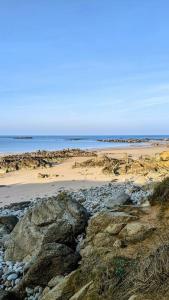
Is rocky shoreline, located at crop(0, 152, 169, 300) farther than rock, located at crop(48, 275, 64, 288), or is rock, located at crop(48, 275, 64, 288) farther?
rock, located at crop(48, 275, 64, 288)

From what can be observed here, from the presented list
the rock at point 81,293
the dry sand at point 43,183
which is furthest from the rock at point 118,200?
the dry sand at point 43,183

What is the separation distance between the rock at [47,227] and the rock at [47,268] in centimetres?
87

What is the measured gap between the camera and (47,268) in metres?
7.46

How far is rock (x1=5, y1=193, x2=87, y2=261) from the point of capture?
8.66 meters

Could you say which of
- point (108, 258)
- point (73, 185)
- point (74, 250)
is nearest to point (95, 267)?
point (108, 258)

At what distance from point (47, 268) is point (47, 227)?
2.03 meters

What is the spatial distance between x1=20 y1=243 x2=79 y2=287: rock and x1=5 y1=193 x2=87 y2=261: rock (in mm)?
872

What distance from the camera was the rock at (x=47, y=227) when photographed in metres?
8.66

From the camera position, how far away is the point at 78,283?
19.9ft

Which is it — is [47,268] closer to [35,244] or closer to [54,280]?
[54,280]

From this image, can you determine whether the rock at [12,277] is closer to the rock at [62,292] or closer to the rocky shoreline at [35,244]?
the rocky shoreline at [35,244]

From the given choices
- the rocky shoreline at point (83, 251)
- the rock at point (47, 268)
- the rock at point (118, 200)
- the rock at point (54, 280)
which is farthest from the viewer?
the rock at point (118, 200)

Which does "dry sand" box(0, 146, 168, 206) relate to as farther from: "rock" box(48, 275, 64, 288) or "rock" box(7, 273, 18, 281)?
"rock" box(48, 275, 64, 288)

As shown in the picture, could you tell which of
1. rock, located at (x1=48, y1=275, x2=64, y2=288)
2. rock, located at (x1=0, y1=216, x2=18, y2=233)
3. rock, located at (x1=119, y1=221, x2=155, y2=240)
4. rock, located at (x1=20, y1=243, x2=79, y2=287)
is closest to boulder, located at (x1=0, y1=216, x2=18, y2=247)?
rock, located at (x1=0, y1=216, x2=18, y2=233)
